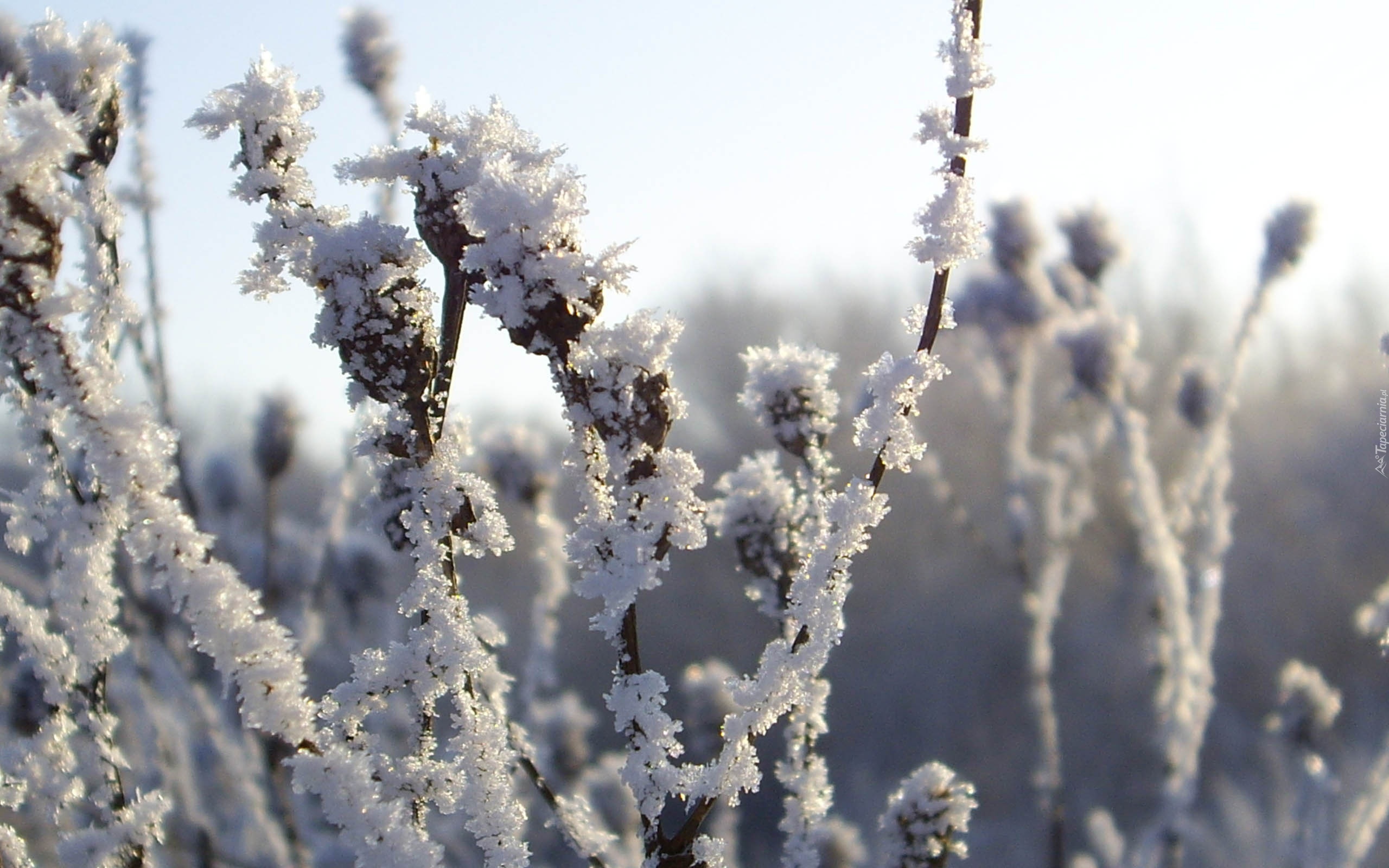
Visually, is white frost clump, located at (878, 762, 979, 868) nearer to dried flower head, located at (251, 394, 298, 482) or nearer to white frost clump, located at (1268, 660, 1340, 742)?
white frost clump, located at (1268, 660, 1340, 742)

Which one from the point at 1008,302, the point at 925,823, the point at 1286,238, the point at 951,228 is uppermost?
the point at 1008,302

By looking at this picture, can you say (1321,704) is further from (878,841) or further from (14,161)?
(14,161)

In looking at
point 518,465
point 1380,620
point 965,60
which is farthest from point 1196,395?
point 965,60

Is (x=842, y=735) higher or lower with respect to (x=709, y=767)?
higher

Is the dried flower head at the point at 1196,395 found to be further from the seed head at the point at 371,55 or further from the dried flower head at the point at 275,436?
the dried flower head at the point at 275,436

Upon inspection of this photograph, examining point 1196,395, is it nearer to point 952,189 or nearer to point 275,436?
point 952,189

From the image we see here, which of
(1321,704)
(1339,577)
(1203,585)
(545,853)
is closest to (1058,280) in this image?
(1203,585)

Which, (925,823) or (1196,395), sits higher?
(1196,395)
